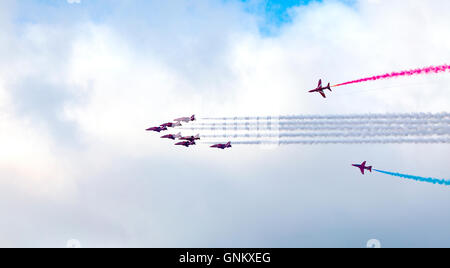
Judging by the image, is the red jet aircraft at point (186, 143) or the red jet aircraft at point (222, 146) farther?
the red jet aircraft at point (186, 143)

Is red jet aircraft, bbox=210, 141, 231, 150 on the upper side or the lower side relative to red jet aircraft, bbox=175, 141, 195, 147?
lower

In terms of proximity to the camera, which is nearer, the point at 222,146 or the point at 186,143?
the point at 222,146

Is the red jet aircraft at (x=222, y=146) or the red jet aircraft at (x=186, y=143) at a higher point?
the red jet aircraft at (x=186, y=143)

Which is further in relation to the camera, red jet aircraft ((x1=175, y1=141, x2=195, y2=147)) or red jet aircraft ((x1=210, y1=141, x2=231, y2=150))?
red jet aircraft ((x1=175, y1=141, x2=195, y2=147))

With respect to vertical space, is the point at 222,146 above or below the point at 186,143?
below
